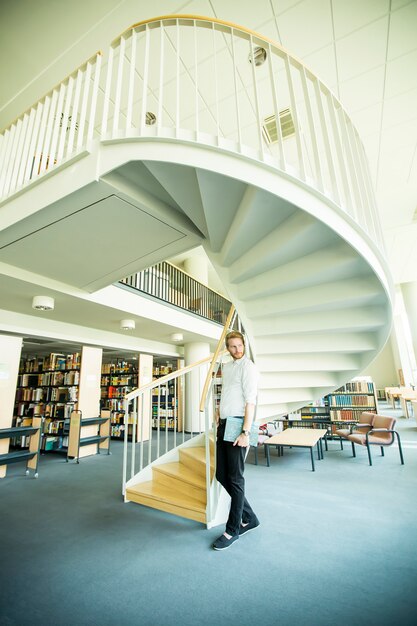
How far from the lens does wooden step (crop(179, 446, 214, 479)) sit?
9.97 feet

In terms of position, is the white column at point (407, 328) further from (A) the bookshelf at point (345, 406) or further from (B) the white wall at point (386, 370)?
(A) the bookshelf at point (345, 406)

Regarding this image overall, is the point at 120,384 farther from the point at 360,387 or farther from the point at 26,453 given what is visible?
the point at 360,387

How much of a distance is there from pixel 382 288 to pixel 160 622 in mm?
2614

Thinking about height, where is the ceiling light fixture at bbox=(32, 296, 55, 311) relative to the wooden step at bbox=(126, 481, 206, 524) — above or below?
above

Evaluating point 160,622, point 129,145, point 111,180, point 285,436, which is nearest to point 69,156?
point 111,180

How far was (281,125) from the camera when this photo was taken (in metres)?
4.16

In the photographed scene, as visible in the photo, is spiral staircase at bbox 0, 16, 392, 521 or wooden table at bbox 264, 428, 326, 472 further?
wooden table at bbox 264, 428, 326, 472

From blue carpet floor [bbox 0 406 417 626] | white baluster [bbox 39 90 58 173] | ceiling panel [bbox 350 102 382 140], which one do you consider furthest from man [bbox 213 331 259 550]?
ceiling panel [bbox 350 102 382 140]

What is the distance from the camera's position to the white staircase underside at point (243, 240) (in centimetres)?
192

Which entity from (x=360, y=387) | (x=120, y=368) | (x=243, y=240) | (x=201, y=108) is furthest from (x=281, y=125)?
(x=120, y=368)

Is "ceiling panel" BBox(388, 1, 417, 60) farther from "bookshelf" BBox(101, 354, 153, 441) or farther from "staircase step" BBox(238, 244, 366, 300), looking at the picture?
"bookshelf" BBox(101, 354, 153, 441)

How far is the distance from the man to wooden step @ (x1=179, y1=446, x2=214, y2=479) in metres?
0.60

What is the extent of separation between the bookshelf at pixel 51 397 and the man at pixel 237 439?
451 centimetres

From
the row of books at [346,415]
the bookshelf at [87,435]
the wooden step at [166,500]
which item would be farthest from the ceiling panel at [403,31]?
the bookshelf at [87,435]
